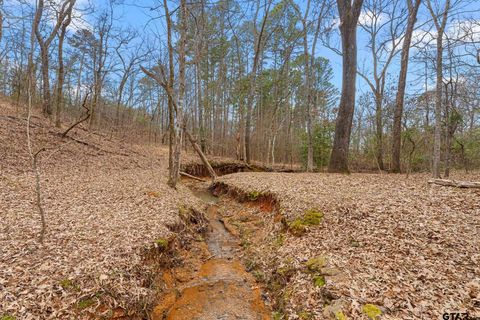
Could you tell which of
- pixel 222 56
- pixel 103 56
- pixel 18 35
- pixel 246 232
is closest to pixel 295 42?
pixel 222 56

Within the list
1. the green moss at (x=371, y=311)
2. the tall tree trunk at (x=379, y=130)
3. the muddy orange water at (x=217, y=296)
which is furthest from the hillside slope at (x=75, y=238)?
the tall tree trunk at (x=379, y=130)

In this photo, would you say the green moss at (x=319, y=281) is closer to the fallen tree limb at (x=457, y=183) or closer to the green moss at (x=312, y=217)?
the green moss at (x=312, y=217)

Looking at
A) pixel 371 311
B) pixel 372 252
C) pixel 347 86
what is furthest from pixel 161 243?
pixel 347 86

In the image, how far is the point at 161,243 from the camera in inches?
175

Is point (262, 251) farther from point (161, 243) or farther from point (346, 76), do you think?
point (346, 76)

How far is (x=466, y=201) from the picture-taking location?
15.5 ft

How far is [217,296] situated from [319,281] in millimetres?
1687

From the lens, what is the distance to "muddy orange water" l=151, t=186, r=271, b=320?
3.45 meters

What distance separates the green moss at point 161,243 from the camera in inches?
172

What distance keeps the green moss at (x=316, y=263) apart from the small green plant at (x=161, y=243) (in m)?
2.61

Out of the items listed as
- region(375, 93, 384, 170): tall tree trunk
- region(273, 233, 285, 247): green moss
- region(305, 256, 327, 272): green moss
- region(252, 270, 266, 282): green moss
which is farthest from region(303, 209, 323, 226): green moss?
region(375, 93, 384, 170): tall tree trunk

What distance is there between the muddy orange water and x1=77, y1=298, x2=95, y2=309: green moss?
2.88 feet

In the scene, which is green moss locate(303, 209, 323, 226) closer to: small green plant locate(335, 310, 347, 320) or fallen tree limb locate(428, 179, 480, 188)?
small green plant locate(335, 310, 347, 320)

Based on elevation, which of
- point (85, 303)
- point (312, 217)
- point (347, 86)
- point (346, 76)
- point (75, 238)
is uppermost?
point (346, 76)
